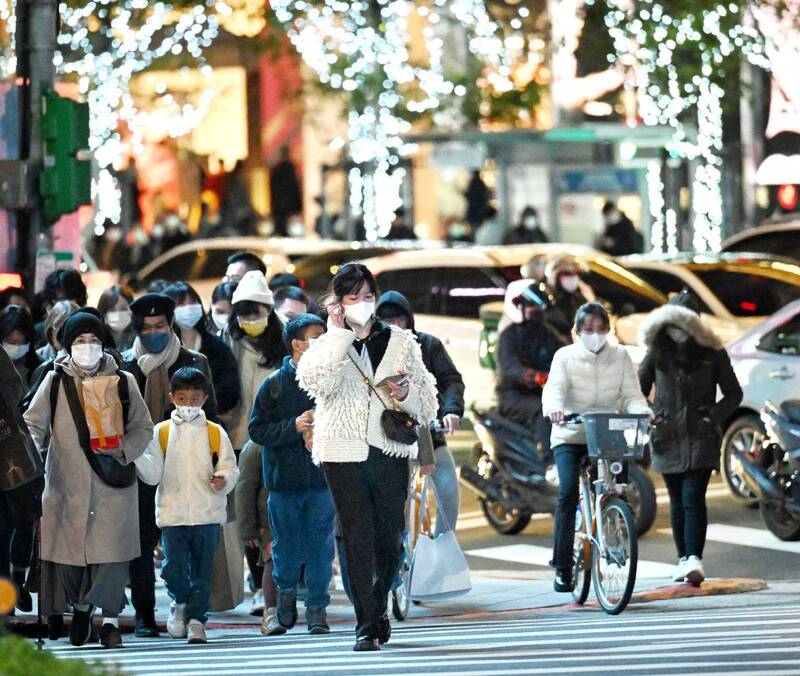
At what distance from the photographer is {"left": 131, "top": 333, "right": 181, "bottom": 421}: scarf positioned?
39.1 ft

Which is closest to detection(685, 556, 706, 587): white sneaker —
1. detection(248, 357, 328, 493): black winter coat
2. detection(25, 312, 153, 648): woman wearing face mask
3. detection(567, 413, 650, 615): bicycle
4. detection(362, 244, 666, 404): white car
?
detection(567, 413, 650, 615): bicycle

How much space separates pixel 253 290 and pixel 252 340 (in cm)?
31

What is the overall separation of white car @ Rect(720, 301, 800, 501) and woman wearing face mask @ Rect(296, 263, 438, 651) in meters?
6.81

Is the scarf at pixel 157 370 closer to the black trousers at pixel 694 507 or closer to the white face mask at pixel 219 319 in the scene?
the white face mask at pixel 219 319

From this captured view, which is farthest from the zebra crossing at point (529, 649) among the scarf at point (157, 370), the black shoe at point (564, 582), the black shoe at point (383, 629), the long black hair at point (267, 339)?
the long black hair at point (267, 339)

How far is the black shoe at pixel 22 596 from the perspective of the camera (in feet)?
40.3

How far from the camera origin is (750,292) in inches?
829

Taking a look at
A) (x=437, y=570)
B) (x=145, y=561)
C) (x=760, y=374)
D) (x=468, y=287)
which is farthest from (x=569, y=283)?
(x=145, y=561)

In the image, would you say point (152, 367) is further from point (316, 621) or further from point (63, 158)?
point (63, 158)

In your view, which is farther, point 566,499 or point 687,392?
point 687,392

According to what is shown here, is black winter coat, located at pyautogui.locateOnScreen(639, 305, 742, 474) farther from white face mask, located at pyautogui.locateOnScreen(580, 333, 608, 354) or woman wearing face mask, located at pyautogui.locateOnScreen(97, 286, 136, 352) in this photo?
woman wearing face mask, located at pyautogui.locateOnScreen(97, 286, 136, 352)

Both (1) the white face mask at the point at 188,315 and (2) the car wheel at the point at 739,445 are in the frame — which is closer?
(1) the white face mask at the point at 188,315

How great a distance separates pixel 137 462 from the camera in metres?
11.1

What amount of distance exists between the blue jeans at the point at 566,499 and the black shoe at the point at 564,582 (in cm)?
3
